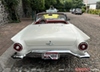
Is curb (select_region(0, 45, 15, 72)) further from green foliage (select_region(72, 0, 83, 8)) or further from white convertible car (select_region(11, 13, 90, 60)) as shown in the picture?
green foliage (select_region(72, 0, 83, 8))

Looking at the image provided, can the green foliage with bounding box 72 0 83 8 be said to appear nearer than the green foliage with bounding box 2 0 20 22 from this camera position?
No

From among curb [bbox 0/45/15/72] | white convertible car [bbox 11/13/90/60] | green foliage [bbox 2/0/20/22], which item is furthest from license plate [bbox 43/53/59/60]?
green foliage [bbox 2/0/20/22]

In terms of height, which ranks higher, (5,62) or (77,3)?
(5,62)

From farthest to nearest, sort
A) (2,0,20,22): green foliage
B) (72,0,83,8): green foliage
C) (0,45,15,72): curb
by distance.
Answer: (72,0,83,8): green foliage < (2,0,20,22): green foliage < (0,45,15,72): curb

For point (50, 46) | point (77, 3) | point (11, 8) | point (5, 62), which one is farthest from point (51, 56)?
point (77, 3)

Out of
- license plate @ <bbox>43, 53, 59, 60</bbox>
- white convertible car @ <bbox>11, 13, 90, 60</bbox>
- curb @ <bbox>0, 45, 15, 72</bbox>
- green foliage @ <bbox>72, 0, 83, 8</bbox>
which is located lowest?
green foliage @ <bbox>72, 0, 83, 8</bbox>

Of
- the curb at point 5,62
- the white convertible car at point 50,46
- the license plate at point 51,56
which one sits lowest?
the curb at point 5,62

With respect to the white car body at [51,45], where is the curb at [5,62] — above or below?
below

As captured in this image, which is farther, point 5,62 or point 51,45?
point 5,62

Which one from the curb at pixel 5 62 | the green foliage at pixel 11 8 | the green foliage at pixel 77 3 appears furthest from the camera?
the green foliage at pixel 77 3

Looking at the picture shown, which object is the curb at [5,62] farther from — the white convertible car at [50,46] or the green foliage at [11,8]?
the green foliage at [11,8]

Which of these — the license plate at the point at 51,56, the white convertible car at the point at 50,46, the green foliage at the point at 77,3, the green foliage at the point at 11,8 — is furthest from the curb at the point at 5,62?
the green foliage at the point at 77,3

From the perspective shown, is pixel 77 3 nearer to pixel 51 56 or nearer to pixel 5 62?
pixel 5 62

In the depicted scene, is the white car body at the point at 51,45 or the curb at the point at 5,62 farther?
the curb at the point at 5,62
